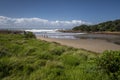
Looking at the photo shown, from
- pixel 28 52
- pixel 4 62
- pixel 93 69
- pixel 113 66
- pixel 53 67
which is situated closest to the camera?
pixel 113 66

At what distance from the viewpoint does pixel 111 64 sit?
518 cm

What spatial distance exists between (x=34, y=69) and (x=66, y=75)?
1495 millimetres

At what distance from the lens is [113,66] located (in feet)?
17.1

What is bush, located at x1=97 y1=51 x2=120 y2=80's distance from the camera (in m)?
5.13

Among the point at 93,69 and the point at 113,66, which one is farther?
the point at 93,69

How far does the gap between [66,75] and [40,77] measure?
0.92 meters

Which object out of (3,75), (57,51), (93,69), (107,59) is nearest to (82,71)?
(93,69)

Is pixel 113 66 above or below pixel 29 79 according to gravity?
above

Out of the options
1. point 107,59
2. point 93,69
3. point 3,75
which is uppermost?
point 107,59

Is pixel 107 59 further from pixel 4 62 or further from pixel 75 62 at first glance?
pixel 4 62

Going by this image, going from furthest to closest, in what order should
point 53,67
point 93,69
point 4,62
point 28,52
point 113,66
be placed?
1. point 28,52
2. point 4,62
3. point 53,67
4. point 93,69
5. point 113,66

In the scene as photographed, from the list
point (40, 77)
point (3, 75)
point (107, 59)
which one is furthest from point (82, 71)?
point (3, 75)

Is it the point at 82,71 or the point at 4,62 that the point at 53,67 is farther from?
the point at 4,62

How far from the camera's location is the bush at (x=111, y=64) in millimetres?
5133
